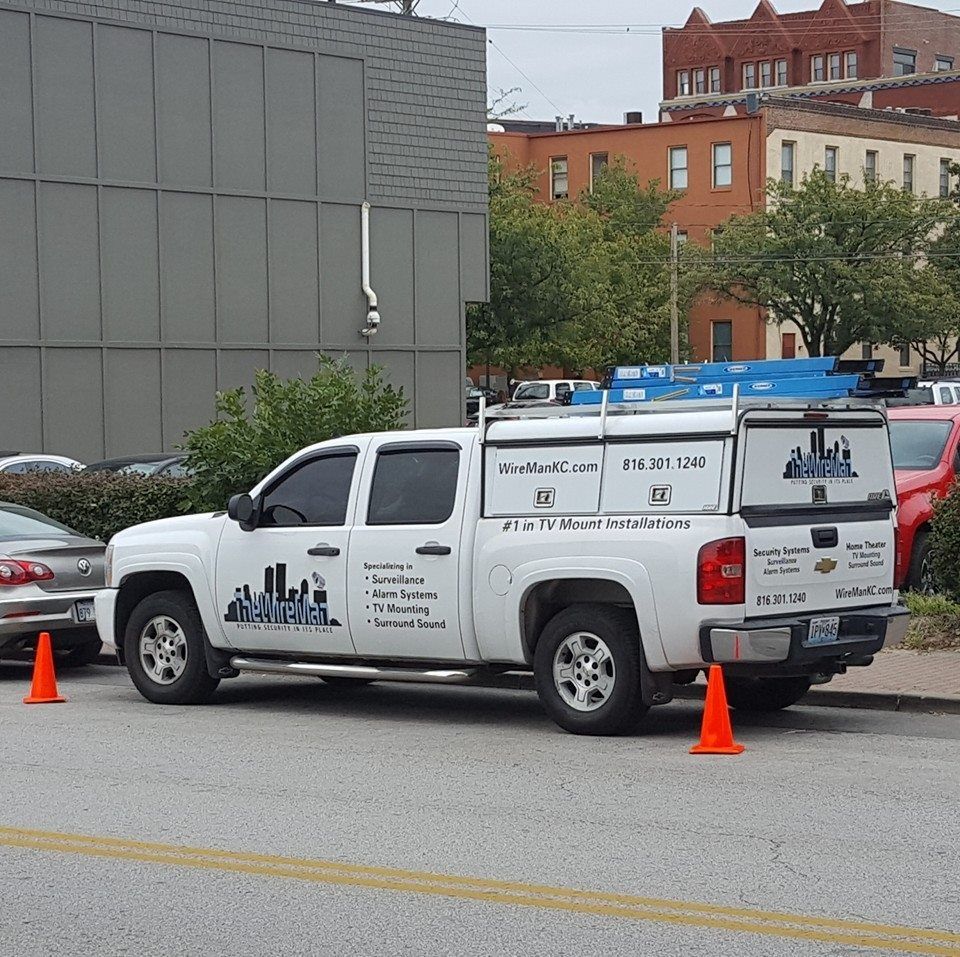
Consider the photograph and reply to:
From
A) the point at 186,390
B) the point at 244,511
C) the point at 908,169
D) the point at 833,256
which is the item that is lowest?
the point at 244,511

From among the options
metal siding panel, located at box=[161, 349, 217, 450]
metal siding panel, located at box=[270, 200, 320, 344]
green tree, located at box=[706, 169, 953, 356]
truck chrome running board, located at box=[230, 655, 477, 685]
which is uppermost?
green tree, located at box=[706, 169, 953, 356]

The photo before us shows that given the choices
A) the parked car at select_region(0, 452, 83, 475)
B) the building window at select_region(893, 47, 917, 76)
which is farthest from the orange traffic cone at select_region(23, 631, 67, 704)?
the building window at select_region(893, 47, 917, 76)

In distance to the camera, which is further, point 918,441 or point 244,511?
point 918,441

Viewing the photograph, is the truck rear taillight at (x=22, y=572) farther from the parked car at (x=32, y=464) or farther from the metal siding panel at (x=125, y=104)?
the metal siding panel at (x=125, y=104)

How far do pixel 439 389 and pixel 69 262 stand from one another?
28.0ft

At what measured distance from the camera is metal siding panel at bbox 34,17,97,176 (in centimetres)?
2884

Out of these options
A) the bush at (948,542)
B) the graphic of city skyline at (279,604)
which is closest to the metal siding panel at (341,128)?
the bush at (948,542)

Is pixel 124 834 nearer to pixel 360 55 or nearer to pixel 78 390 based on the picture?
pixel 78 390

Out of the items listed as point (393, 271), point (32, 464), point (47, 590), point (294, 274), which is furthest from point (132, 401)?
point (47, 590)

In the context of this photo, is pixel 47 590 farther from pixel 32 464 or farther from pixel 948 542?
pixel 32 464

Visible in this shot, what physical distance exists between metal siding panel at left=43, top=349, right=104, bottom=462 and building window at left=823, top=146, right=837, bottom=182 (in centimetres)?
4792

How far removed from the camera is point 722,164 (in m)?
69.5

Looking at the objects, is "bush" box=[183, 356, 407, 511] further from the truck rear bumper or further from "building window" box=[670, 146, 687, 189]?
"building window" box=[670, 146, 687, 189]

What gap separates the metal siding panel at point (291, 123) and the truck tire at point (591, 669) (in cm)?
Answer: 2266
